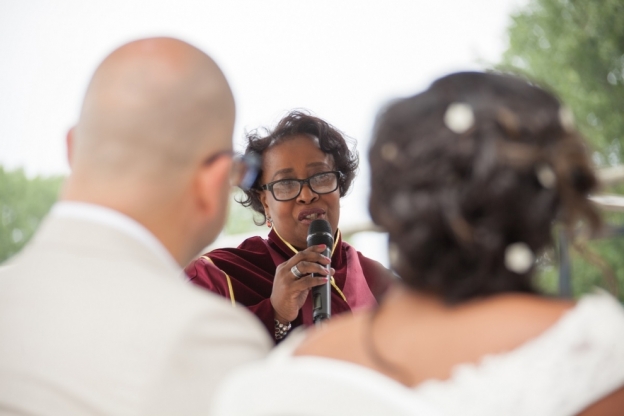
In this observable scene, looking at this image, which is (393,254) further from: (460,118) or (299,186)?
(299,186)

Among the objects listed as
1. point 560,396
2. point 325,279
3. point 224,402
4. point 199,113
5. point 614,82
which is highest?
point 199,113

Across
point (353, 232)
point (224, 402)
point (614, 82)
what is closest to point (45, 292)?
point (224, 402)

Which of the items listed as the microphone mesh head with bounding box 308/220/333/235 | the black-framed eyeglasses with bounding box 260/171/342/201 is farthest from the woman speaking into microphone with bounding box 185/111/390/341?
the microphone mesh head with bounding box 308/220/333/235

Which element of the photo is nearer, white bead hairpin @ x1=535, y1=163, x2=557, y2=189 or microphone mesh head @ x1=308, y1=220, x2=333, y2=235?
white bead hairpin @ x1=535, y1=163, x2=557, y2=189

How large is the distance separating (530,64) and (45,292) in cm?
2008

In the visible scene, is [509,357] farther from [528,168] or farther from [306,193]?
[306,193]

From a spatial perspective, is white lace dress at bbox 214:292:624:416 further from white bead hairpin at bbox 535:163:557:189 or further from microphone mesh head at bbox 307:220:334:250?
microphone mesh head at bbox 307:220:334:250

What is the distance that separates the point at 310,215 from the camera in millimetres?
2980

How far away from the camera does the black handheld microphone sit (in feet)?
→ 8.23

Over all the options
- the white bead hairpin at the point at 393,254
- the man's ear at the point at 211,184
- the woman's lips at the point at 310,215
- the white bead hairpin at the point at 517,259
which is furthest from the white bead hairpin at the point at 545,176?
the woman's lips at the point at 310,215

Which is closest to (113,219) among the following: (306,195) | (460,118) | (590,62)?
(460,118)

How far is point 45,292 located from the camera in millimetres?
1286

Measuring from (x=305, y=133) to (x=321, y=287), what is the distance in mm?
746

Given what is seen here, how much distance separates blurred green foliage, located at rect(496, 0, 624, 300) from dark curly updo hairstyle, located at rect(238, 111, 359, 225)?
14519 millimetres
